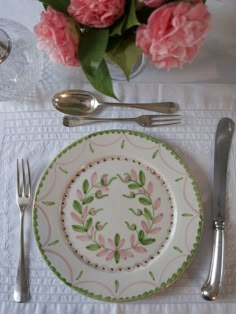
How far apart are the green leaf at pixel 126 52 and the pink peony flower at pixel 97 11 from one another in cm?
4

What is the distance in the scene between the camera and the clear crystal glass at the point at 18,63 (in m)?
0.47

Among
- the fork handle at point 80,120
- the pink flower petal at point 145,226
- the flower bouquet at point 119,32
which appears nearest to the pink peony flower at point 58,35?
the flower bouquet at point 119,32

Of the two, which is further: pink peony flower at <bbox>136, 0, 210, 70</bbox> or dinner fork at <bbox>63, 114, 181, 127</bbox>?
dinner fork at <bbox>63, 114, 181, 127</bbox>

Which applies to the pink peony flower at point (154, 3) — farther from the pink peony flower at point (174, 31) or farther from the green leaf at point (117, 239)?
the green leaf at point (117, 239)

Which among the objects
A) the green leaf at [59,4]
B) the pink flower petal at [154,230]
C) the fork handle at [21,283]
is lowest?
the fork handle at [21,283]

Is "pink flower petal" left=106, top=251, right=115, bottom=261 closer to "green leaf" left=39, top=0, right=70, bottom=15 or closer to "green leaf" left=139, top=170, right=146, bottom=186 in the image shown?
"green leaf" left=139, top=170, right=146, bottom=186

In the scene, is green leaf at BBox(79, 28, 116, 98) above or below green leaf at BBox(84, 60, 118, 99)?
above

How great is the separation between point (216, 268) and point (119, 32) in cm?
29

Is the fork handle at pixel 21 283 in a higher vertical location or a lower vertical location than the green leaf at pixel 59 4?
lower

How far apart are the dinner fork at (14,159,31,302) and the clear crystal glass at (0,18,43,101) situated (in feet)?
0.34

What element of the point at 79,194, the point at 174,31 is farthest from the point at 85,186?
the point at 174,31

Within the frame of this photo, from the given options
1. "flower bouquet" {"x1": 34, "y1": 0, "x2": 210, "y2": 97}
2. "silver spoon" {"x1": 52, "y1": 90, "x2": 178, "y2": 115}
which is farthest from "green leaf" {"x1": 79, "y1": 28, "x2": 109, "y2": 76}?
"silver spoon" {"x1": 52, "y1": 90, "x2": 178, "y2": 115}

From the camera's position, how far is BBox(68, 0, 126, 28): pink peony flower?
32 centimetres

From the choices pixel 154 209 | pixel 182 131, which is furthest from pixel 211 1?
pixel 154 209
